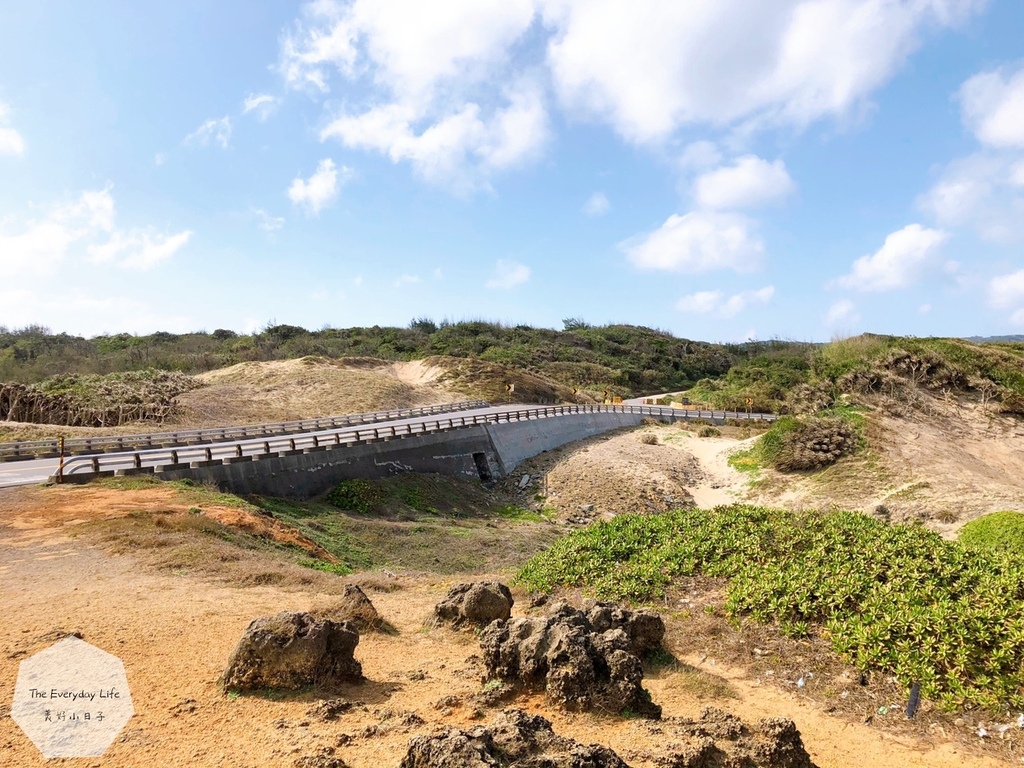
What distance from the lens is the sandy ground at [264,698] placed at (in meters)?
5.26

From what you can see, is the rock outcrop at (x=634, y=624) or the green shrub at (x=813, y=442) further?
the green shrub at (x=813, y=442)

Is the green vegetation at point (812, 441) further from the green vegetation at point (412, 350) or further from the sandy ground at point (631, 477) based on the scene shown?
the green vegetation at point (412, 350)

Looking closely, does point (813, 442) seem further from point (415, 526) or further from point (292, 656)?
point (292, 656)

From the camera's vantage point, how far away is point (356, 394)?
52.3 m

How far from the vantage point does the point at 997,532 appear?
14.2 metres

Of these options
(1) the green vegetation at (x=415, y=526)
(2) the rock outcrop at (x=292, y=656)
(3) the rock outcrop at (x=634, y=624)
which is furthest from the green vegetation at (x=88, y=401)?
(3) the rock outcrop at (x=634, y=624)

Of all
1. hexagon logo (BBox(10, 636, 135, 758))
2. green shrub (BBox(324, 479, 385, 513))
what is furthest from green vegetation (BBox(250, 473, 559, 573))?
hexagon logo (BBox(10, 636, 135, 758))

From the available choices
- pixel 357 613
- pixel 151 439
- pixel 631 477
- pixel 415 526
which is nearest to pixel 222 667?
pixel 357 613

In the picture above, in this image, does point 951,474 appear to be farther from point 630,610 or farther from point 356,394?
point 356,394

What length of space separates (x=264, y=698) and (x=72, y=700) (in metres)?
1.76

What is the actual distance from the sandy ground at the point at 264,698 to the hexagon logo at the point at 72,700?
117 millimetres

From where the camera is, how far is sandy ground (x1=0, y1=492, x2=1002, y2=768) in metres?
5.26

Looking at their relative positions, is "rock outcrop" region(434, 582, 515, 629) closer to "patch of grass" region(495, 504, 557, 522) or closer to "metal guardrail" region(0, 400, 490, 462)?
"patch of grass" region(495, 504, 557, 522)

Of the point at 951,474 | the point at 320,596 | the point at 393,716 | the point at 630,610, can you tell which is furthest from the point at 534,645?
the point at 951,474
